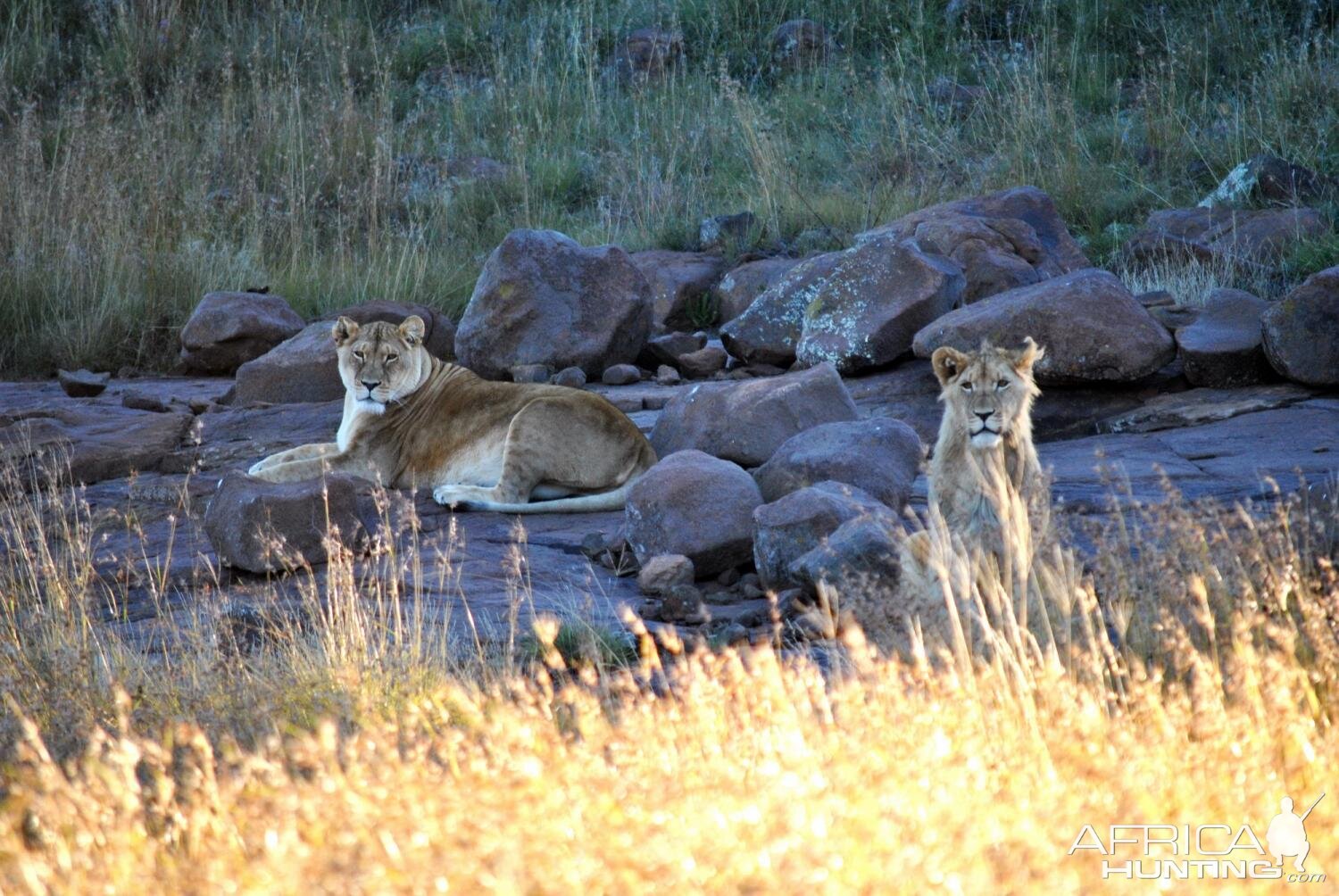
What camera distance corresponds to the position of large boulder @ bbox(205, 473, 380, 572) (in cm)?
646

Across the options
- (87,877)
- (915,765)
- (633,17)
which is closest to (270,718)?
(87,877)

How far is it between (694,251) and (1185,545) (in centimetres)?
963

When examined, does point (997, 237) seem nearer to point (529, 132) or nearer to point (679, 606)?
point (679, 606)

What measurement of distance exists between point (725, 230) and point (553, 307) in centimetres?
354

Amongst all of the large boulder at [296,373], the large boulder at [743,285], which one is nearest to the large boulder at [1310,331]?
the large boulder at [743,285]

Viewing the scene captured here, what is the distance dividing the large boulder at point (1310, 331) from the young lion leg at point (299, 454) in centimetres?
527

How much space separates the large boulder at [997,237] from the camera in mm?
10742

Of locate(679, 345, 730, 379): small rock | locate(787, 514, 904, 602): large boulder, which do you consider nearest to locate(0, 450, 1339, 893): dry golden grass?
locate(787, 514, 904, 602): large boulder

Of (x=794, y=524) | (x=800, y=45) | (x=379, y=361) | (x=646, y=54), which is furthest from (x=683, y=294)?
(x=646, y=54)

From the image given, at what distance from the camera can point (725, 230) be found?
13.7 m

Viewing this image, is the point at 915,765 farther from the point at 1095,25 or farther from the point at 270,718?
the point at 1095,25

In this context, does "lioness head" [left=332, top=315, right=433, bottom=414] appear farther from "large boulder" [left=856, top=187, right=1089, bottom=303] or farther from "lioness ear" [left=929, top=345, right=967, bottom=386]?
"lioness ear" [left=929, top=345, right=967, bottom=386]

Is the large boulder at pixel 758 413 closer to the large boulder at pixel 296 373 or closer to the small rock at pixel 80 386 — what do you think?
the large boulder at pixel 296 373

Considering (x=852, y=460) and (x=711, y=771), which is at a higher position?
(x=711, y=771)
